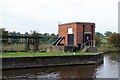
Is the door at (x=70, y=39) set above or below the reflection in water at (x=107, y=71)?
above

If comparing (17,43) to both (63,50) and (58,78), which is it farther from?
(58,78)

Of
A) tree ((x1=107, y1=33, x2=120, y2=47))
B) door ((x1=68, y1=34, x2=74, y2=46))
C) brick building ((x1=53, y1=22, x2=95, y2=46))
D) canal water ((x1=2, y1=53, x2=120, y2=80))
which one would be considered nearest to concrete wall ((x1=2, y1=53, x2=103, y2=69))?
canal water ((x1=2, y1=53, x2=120, y2=80))

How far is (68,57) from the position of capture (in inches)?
1585

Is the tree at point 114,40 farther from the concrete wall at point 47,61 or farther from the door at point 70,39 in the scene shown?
the concrete wall at point 47,61

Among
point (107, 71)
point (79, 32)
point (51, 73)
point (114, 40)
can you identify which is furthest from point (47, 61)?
point (114, 40)

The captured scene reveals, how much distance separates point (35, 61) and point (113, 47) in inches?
2472

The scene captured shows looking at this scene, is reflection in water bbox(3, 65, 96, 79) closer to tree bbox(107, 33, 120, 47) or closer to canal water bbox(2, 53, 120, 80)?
canal water bbox(2, 53, 120, 80)

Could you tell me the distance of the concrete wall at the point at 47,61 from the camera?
113ft

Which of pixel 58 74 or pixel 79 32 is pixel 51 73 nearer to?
pixel 58 74

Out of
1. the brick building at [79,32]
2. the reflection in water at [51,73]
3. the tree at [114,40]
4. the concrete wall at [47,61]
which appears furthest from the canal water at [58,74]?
the tree at [114,40]

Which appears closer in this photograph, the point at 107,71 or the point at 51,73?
the point at 51,73

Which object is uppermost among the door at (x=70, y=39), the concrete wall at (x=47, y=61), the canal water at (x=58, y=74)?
the door at (x=70, y=39)

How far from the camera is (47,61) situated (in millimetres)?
38031

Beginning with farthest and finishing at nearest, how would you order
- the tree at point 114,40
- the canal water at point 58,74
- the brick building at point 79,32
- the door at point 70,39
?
the tree at point 114,40
the door at point 70,39
the brick building at point 79,32
the canal water at point 58,74
